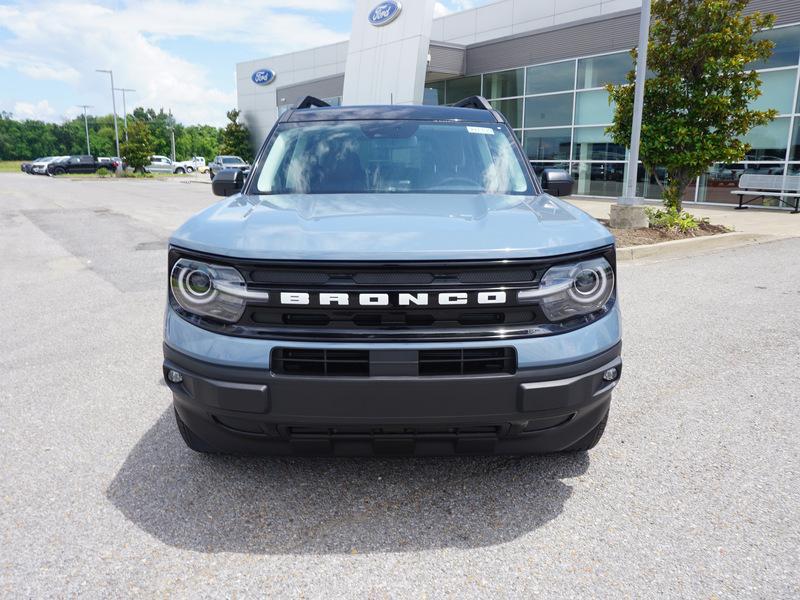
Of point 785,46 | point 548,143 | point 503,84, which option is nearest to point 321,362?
point 785,46

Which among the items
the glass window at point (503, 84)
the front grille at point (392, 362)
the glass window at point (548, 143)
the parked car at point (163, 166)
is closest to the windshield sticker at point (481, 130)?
the front grille at point (392, 362)

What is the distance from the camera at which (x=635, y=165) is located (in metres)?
11.2

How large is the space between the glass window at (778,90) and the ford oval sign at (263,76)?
119 ft

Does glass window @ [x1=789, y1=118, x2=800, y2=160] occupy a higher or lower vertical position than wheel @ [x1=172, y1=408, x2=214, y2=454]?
higher

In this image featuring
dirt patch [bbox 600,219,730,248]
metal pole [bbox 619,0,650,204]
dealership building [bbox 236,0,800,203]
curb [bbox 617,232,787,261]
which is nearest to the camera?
curb [bbox 617,232,787,261]

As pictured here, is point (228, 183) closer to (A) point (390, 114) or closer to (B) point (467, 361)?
(A) point (390, 114)

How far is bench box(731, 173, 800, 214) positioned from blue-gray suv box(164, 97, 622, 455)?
636 inches

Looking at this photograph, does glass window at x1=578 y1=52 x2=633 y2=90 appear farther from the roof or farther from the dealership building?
the roof

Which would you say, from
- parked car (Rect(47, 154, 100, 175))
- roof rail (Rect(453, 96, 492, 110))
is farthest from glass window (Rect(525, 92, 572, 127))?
parked car (Rect(47, 154, 100, 175))

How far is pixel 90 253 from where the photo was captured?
32.9ft

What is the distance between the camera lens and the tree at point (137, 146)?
4888 centimetres

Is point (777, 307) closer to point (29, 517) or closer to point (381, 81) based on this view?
point (29, 517)

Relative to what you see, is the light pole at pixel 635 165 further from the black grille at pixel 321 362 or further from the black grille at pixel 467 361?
the black grille at pixel 321 362

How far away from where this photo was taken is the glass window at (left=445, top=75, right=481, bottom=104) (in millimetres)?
26250
